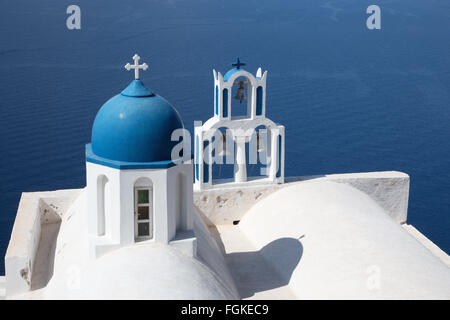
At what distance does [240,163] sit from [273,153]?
857mm

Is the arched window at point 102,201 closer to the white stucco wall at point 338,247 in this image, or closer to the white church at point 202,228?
the white church at point 202,228

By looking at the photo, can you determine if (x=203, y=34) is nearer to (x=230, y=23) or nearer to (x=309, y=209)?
(x=230, y=23)

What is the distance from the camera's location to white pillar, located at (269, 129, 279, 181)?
16.6 meters

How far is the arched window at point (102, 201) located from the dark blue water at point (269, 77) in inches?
640

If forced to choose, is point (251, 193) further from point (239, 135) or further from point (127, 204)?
point (127, 204)

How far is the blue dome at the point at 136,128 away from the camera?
10.6m

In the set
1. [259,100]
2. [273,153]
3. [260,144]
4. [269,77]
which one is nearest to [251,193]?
[273,153]

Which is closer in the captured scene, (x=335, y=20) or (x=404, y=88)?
(x=404, y=88)

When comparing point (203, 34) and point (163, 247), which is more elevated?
point (203, 34)
